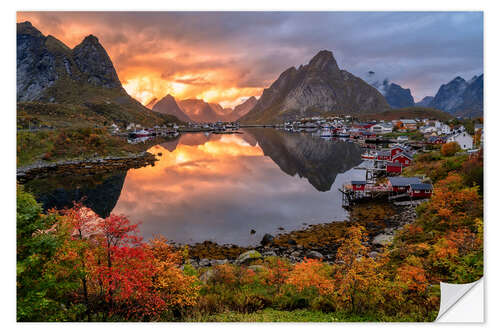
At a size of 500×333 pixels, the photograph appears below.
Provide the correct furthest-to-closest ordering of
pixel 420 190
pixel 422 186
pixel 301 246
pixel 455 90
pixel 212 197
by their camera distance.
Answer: pixel 212 197
pixel 420 190
pixel 422 186
pixel 301 246
pixel 455 90

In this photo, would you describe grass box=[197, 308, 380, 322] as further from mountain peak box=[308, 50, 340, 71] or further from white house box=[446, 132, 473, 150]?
mountain peak box=[308, 50, 340, 71]

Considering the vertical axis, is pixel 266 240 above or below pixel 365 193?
below

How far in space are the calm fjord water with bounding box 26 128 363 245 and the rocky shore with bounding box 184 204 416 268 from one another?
2.46ft

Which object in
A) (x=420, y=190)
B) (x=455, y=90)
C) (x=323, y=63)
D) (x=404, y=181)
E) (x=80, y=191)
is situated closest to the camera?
(x=455, y=90)

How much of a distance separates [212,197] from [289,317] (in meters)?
13.5

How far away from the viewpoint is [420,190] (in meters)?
17.7

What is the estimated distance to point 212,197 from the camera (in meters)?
19.0

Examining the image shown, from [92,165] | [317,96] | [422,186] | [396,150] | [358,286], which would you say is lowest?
[358,286]

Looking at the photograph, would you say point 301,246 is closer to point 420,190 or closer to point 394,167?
point 420,190

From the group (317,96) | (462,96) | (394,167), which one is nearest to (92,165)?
(462,96)

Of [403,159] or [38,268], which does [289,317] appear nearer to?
[38,268]

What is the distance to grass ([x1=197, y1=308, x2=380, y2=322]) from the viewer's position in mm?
5922

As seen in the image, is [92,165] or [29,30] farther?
[92,165]
